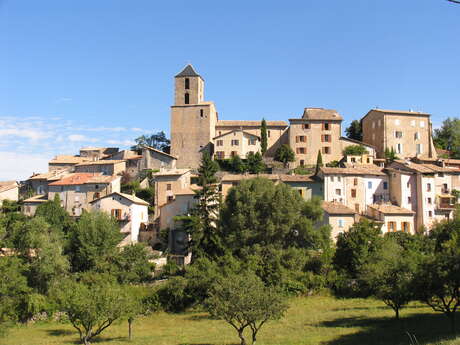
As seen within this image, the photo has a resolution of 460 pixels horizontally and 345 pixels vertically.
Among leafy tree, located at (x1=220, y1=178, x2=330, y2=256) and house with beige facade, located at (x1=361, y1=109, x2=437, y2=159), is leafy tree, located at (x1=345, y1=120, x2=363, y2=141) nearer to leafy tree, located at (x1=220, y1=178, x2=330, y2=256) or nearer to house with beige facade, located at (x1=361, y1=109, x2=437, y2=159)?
house with beige facade, located at (x1=361, y1=109, x2=437, y2=159)

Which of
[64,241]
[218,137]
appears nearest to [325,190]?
[218,137]

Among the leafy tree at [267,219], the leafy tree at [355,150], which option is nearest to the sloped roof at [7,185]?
the leafy tree at [267,219]

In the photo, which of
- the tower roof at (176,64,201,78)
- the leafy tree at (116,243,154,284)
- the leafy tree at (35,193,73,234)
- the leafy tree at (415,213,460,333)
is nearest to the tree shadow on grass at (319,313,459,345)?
the leafy tree at (415,213,460,333)

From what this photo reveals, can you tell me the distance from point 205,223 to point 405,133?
135ft

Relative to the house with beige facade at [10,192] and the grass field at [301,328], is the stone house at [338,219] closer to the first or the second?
the grass field at [301,328]

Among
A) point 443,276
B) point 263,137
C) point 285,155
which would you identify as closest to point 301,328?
point 443,276

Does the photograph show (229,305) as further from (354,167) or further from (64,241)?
(354,167)

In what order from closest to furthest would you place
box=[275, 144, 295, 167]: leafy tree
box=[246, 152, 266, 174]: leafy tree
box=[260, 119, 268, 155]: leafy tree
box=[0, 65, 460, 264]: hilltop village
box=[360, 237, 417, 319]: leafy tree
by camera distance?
box=[360, 237, 417, 319]: leafy tree
box=[0, 65, 460, 264]: hilltop village
box=[246, 152, 266, 174]: leafy tree
box=[275, 144, 295, 167]: leafy tree
box=[260, 119, 268, 155]: leafy tree

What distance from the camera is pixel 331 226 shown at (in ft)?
171

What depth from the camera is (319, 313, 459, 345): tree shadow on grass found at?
30016 mm

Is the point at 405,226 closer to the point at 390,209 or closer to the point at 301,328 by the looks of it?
the point at 390,209

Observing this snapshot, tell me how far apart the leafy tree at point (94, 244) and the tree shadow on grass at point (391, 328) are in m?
22.8

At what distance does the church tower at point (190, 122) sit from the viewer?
79.6 meters

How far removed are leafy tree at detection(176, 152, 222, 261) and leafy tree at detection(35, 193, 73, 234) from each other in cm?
1369
